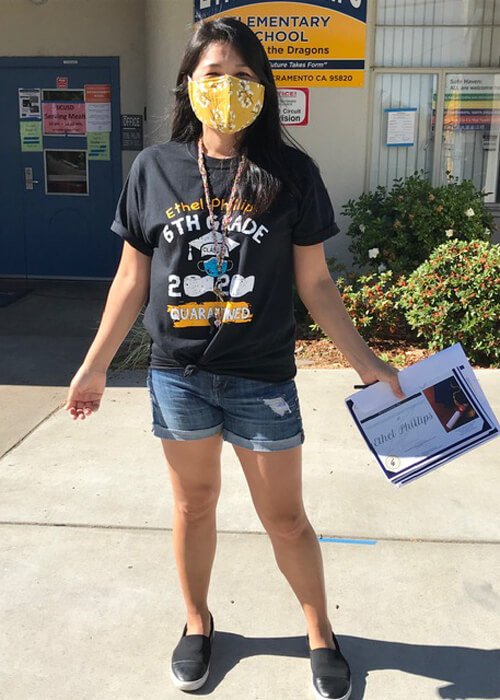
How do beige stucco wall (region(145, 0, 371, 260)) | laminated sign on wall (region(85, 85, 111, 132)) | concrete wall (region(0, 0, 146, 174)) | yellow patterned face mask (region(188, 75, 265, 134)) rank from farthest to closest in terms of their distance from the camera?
laminated sign on wall (region(85, 85, 111, 132)), concrete wall (region(0, 0, 146, 174)), beige stucco wall (region(145, 0, 371, 260)), yellow patterned face mask (region(188, 75, 265, 134))

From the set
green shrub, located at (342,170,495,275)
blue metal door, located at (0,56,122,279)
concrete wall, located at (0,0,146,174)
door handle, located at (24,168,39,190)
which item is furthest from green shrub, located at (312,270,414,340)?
door handle, located at (24,168,39,190)

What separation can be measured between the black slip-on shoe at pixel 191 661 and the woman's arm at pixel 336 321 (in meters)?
1.06

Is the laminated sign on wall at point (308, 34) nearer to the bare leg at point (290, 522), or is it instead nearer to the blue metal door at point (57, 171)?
the blue metal door at point (57, 171)

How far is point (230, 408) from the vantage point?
235 cm

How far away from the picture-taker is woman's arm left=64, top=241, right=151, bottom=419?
95.2 inches

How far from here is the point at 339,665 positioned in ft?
8.32

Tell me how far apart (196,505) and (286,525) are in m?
0.29

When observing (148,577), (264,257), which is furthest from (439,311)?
(264,257)

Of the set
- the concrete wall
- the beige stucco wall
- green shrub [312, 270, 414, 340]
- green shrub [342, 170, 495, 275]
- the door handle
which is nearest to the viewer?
green shrub [312, 270, 414, 340]

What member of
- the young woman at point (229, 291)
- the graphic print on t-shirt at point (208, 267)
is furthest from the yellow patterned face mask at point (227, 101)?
the graphic print on t-shirt at point (208, 267)

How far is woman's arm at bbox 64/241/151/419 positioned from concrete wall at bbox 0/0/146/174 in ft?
22.3

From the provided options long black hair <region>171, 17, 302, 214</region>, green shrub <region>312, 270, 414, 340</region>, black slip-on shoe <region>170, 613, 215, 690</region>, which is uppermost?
long black hair <region>171, 17, 302, 214</region>

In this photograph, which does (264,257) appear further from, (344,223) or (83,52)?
(83,52)

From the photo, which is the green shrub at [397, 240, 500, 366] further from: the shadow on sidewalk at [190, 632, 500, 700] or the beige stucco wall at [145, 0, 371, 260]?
the shadow on sidewalk at [190, 632, 500, 700]
